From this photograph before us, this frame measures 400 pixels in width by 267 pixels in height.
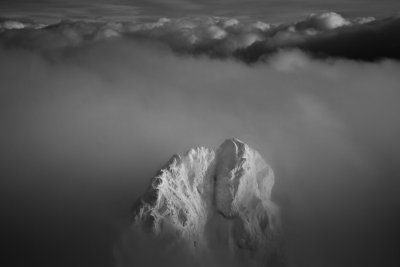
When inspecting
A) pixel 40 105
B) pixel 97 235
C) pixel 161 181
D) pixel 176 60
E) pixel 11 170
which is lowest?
pixel 176 60

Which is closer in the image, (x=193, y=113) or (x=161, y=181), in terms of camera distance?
(x=161, y=181)

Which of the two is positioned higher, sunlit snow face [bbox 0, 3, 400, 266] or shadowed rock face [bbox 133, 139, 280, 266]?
shadowed rock face [bbox 133, 139, 280, 266]

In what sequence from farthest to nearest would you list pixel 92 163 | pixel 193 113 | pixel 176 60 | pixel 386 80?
pixel 176 60, pixel 386 80, pixel 193 113, pixel 92 163

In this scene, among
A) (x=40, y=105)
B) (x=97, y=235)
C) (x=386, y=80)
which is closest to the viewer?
(x=97, y=235)

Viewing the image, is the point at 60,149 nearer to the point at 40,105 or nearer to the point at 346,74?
the point at 40,105

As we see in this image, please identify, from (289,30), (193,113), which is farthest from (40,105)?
(289,30)

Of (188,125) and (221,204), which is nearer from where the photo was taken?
(221,204)

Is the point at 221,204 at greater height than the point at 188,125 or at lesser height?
greater

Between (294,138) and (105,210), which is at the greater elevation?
(105,210)
